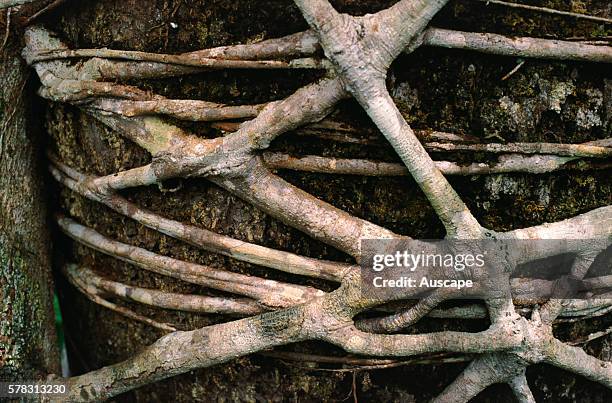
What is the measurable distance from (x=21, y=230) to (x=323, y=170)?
25.2 inches

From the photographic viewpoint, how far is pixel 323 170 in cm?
109

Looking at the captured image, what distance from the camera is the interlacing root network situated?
1.01 metres

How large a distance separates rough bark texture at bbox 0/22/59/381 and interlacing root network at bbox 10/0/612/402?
0.10 meters

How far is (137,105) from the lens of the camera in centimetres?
112

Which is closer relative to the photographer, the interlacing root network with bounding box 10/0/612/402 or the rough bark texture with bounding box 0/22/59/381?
the interlacing root network with bounding box 10/0/612/402

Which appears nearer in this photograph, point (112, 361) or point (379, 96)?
point (379, 96)

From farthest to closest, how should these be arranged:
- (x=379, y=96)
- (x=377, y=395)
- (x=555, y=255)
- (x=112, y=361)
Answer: (x=112, y=361)
(x=377, y=395)
(x=555, y=255)
(x=379, y=96)

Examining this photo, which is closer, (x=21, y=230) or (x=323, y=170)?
(x=323, y=170)

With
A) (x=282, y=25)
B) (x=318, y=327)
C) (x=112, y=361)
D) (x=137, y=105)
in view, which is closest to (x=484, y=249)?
(x=318, y=327)

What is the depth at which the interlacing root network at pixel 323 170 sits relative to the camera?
3.31ft

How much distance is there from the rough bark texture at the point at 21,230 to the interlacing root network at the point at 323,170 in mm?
95

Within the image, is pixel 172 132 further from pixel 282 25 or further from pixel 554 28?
pixel 554 28

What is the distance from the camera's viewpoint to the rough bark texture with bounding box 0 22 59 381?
1.28 meters

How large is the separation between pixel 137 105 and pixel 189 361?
44cm
